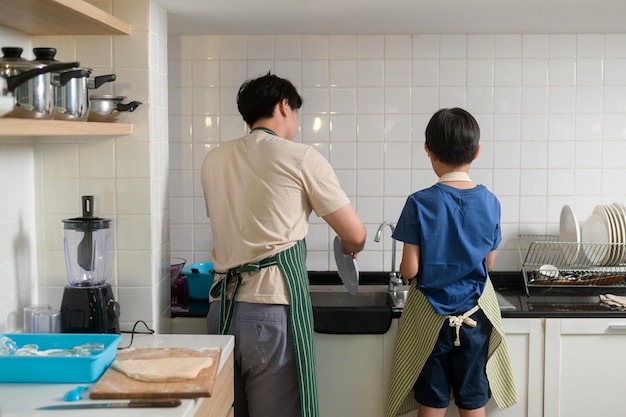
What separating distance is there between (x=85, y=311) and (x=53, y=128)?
2.49 feet

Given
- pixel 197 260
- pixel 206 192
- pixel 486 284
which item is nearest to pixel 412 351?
pixel 486 284

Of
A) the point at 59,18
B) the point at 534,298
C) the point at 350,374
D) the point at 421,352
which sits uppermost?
the point at 59,18

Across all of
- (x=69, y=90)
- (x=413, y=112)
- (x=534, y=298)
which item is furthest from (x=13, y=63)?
(x=534, y=298)

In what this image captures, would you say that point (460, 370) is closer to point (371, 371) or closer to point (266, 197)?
point (371, 371)

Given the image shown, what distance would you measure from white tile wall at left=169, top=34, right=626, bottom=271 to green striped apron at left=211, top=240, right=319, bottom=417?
923mm

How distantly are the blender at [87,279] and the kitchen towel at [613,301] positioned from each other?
174 cm

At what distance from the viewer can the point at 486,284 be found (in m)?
2.81

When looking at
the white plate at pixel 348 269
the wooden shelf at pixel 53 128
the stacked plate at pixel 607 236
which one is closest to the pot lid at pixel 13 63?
the wooden shelf at pixel 53 128

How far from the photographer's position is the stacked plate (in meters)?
3.23

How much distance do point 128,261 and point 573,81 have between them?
76.9 inches

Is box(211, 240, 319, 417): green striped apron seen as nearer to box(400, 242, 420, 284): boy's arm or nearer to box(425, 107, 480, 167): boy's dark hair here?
box(400, 242, 420, 284): boy's arm

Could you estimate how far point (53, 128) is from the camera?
1933 mm

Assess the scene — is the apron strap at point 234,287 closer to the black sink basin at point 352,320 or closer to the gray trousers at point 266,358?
the gray trousers at point 266,358

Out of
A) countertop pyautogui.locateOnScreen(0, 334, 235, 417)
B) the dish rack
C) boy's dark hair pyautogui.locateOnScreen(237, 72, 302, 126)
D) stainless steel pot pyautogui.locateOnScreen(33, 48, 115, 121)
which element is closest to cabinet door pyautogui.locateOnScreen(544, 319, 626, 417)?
the dish rack
